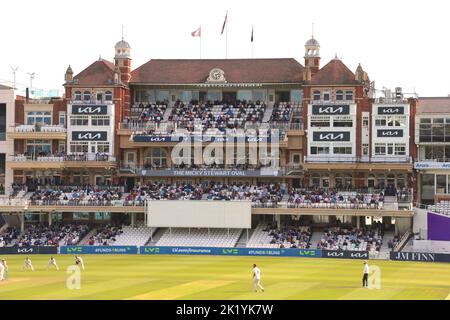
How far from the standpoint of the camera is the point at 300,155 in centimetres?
7500

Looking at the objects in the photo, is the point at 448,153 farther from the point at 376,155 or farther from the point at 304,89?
the point at 304,89

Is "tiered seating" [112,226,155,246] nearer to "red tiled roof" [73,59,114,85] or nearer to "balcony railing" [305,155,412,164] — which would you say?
"red tiled roof" [73,59,114,85]

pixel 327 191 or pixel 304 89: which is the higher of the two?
pixel 304 89

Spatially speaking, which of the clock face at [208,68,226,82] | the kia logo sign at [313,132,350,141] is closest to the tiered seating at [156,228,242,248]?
the kia logo sign at [313,132,350,141]

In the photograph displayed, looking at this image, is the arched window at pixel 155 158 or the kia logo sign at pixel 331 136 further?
the arched window at pixel 155 158

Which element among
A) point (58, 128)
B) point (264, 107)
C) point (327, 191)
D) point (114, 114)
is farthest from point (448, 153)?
point (58, 128)

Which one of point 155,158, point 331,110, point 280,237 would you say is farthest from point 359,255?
point 155,158

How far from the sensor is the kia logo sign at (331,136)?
7344 cm

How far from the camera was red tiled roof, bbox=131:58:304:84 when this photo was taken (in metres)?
78.3

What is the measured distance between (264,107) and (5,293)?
44407mm

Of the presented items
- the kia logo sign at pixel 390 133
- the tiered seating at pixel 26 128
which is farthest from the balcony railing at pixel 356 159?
the tiered seating at pixel 26 128

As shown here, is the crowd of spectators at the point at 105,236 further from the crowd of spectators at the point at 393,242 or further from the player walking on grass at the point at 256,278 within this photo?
the player walking on grass at the point at 256,278

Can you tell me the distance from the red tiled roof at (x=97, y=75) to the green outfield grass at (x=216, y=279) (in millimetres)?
21292

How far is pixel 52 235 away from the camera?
70250 mm
